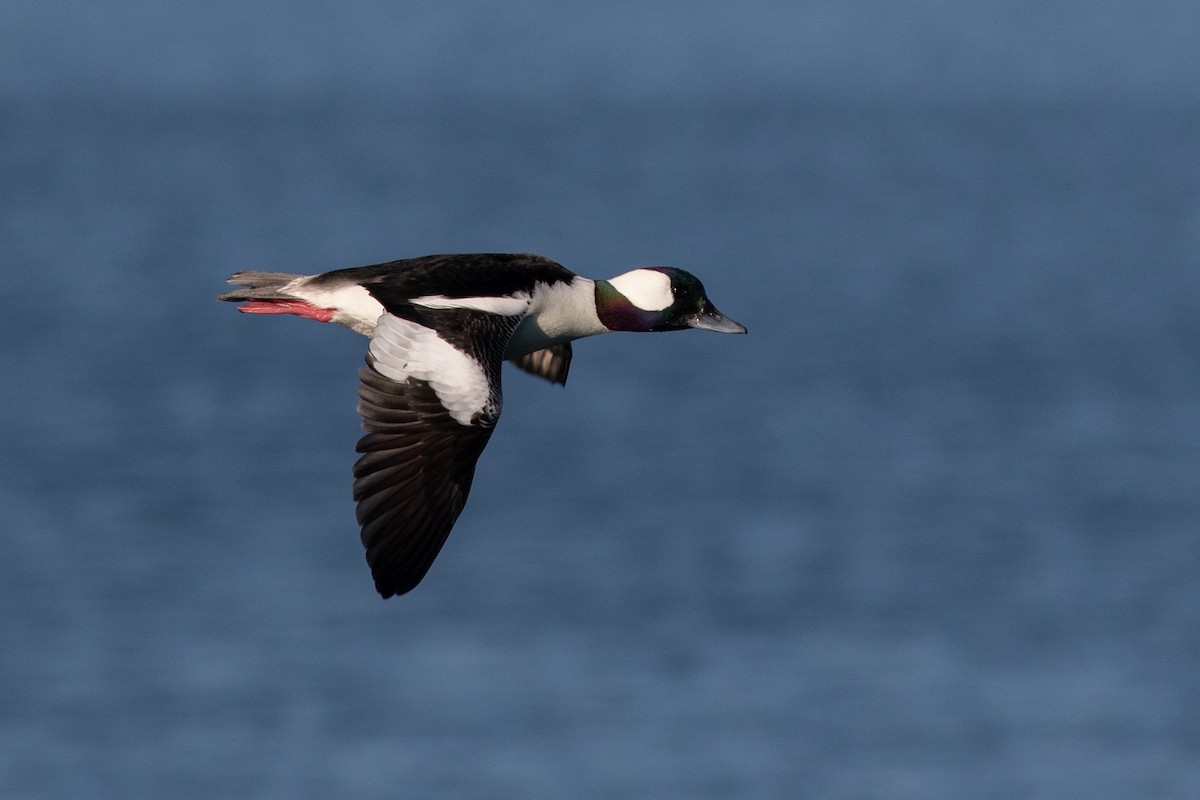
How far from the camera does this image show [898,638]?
69.2 feet

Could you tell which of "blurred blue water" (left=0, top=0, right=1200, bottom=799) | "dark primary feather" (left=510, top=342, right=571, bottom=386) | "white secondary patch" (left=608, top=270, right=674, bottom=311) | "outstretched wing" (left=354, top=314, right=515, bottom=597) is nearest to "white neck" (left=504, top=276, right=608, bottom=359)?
A: "white secondary patch" (left=608, top=270, right=674, bottom=311)

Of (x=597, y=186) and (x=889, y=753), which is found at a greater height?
(x=597, y=186)

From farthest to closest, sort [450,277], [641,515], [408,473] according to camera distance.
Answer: [641,515], [450,277], [408,473]

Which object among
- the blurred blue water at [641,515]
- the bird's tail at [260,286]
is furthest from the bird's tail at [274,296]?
the blurred blue water at [641,515]

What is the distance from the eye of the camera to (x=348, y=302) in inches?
394

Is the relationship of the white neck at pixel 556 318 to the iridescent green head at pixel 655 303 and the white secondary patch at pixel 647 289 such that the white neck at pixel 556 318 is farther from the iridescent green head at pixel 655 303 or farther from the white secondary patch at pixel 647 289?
the white secondary patch at pixel 647 289

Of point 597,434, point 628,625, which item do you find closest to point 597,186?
point 597,434

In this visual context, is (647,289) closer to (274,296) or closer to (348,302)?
(348,302)

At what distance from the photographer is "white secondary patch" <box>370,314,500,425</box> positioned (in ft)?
30.2

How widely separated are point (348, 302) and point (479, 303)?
0.67 meters

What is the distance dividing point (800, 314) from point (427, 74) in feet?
337

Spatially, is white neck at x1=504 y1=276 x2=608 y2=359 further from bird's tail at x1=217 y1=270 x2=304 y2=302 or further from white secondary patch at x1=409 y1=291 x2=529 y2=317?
bird's tail at x1=217 y1=270 x2=304 y2=302

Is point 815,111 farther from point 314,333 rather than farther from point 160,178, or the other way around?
point 314,333

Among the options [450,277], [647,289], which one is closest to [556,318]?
[647,289]
